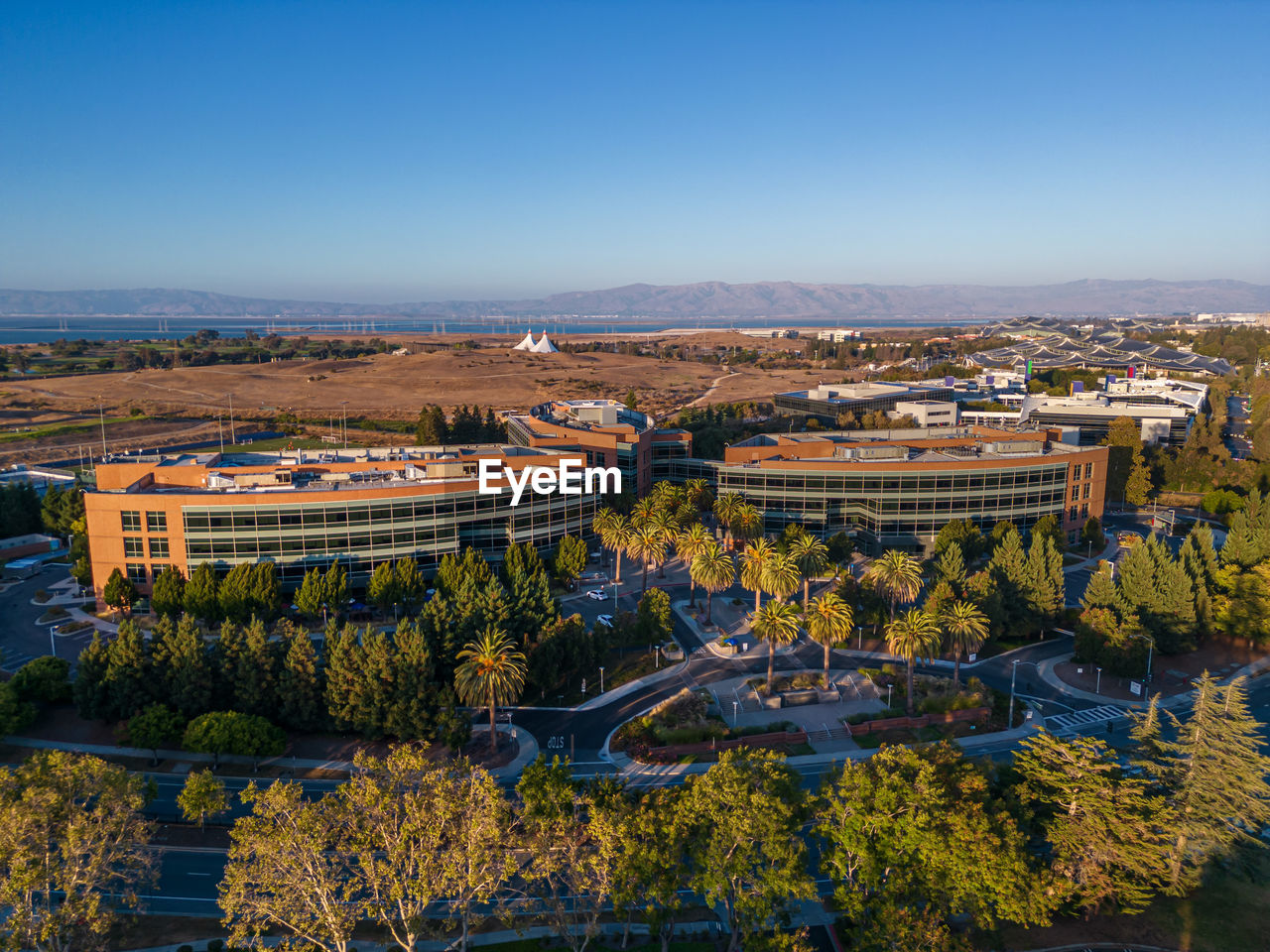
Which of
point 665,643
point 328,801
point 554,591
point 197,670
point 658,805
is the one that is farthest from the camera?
point 554,591

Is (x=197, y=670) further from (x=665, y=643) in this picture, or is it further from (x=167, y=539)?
(x=665, y=643)

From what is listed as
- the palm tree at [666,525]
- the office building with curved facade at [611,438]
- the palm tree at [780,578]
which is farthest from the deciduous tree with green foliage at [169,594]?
→ the palm tree at [780,578]

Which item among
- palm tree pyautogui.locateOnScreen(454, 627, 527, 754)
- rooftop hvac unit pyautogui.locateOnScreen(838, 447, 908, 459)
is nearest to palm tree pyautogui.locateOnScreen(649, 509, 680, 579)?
palm tree pyautogui.locateOnScreen(454, 627, 527, 754)

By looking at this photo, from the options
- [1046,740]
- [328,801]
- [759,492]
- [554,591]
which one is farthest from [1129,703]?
[328,801]

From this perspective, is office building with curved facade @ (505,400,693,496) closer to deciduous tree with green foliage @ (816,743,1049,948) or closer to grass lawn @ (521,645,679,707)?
grass lawn @ (521,645,679,707)

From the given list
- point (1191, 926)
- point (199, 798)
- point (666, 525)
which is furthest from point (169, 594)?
point (1191, 926)

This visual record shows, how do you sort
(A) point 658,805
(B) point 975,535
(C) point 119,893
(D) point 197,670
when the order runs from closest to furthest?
(A) point 658,805 → (C) point 119,893 → (D) point 197,670 → (B) point 975,535
